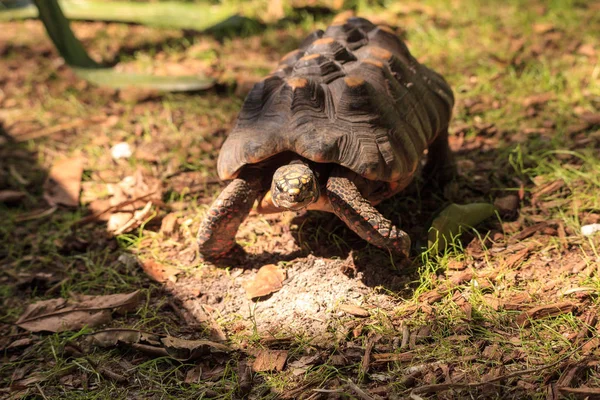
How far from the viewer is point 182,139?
4.27 metres

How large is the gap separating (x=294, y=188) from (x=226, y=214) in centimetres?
52

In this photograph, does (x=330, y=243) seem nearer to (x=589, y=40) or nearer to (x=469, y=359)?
(x=469, y=359)

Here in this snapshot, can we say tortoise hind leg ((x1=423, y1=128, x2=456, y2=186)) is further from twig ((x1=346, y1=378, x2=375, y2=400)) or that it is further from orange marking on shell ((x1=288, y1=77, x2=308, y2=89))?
twig ((x1=346, y1=378, x2=375, y2=400))

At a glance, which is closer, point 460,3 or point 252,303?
point 252,303

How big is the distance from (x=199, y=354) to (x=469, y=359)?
3.77 feet

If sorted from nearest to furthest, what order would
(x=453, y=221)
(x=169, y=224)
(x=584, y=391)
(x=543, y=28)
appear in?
(x=584, y=391), (x=453, y=221), (x=169, y=224), (x=543, y=28)

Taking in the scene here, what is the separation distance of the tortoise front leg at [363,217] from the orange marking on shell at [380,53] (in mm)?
839

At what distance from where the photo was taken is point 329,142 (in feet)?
9.12

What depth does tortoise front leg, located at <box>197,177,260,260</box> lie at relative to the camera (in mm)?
2961

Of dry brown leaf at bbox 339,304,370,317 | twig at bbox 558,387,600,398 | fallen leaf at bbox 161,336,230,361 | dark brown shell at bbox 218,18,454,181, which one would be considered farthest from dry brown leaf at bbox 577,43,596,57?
fallen leaf at bbox 161,336,230,361

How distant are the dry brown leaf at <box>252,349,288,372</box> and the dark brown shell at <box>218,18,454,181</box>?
90 cm

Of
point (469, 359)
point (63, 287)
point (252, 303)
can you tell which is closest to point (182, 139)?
point (63, 287)

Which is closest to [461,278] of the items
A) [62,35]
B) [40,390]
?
[40,390]

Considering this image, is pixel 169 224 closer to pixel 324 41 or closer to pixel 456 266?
pixel 324 41
